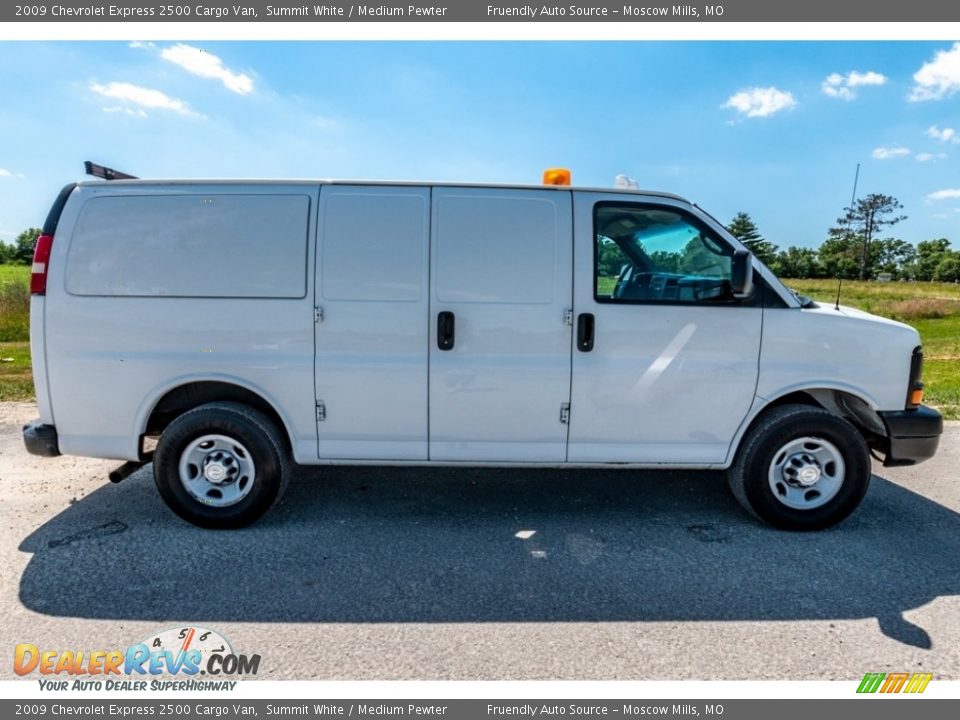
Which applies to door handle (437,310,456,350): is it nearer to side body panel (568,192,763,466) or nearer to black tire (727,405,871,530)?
side body panel (568,192,763,466)

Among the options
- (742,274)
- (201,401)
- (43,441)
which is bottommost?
(43,441)

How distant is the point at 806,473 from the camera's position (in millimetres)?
3734

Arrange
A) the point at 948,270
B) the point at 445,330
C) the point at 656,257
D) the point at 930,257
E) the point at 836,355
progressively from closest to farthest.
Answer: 1. the point at 445,330
2. the point at 836,355
3. the point at 656,257
4. the point at 948,270
5. the point at 930,257

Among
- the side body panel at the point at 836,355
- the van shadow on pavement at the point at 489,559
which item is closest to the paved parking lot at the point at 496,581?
the van shadow on pavement at the point at 489,559

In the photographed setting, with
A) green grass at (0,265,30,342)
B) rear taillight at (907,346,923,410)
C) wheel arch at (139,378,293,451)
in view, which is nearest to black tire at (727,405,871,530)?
rear taillight at (907,346,923,410)

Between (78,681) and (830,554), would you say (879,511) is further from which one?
(78,681)

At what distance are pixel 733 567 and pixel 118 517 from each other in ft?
13.6

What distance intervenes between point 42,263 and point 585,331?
3.62 meters

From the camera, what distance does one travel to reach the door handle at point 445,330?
3.56 meters

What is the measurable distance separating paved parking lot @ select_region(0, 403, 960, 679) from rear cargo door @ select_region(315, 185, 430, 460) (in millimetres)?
855

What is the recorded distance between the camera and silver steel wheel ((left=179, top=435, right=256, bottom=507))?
367 centimetres

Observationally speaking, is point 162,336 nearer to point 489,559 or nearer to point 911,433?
point 489,559

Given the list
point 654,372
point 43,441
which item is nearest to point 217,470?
point 43,441

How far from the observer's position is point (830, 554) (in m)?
3.48
